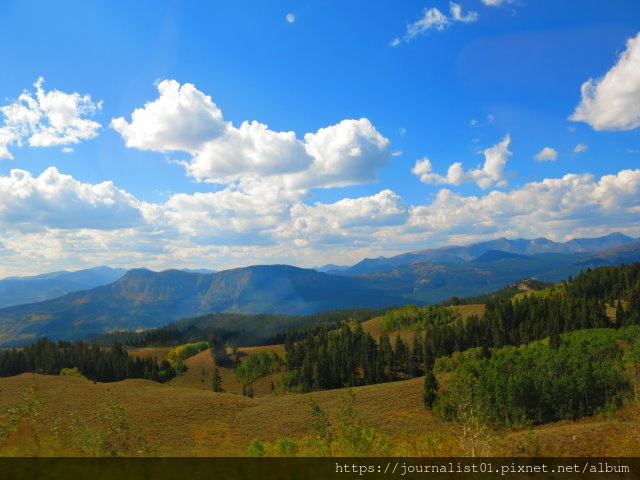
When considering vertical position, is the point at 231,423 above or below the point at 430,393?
above

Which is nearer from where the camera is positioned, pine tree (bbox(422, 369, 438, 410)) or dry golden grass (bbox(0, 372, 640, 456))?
dry golden grass (bbox(0, 372, 640, 456))

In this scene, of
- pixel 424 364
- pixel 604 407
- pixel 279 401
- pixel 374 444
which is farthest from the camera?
pixel 424 364

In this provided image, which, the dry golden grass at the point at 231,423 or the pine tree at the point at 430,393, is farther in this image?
the pine tree at the point at 430,393

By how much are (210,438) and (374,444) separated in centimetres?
4190

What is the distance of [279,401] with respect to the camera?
279 ft

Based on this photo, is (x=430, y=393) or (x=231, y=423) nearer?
(x=231, y=423)
